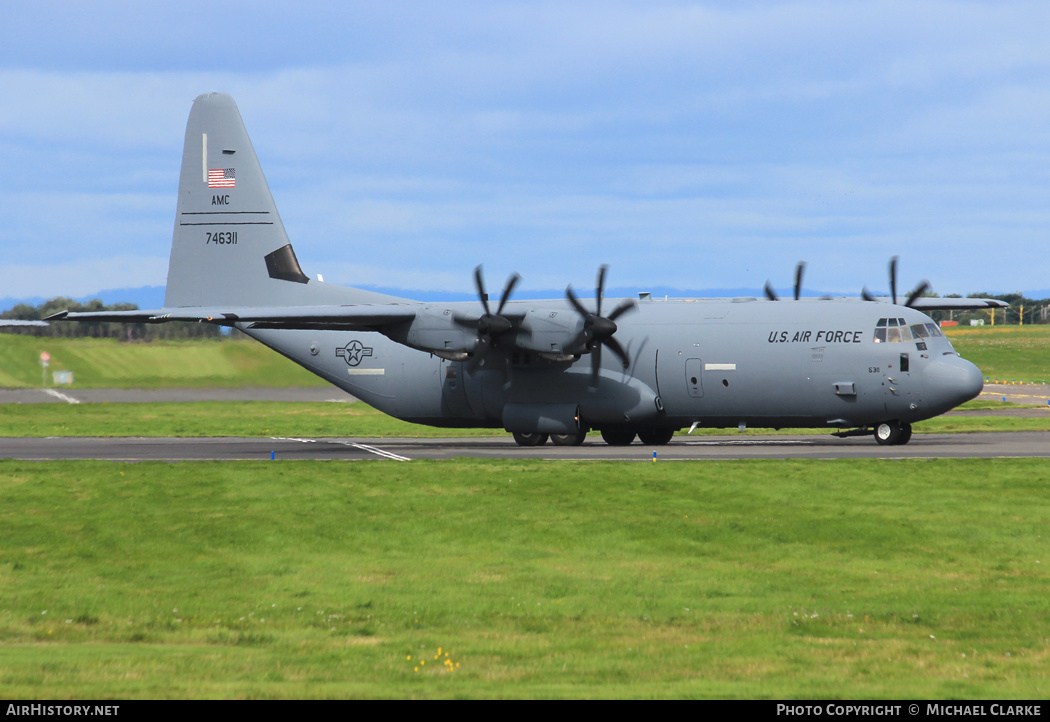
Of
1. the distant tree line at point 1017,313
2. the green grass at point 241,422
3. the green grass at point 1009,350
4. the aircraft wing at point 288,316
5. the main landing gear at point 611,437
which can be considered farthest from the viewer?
the distant tree line at point 1017,313

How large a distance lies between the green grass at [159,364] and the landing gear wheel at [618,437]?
2316 cm

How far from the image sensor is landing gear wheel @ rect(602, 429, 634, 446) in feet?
125

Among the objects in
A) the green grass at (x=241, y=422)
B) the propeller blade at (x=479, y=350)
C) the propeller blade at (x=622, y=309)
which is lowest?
the green grass at (x=241, y=422)

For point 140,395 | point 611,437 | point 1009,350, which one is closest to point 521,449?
point 611,437

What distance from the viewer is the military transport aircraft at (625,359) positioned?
33.6m

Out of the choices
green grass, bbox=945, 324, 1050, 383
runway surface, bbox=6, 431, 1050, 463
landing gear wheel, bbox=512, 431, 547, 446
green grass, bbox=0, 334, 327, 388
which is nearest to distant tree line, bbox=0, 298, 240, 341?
green grass, bbox=0, 334, 327, 388

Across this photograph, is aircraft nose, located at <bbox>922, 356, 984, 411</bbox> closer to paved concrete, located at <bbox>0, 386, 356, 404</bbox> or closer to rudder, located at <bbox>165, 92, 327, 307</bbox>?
rudder, located at <bbox>165, 92, 327, 307</bbox>

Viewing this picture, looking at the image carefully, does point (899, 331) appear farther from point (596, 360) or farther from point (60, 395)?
point (60, 395)

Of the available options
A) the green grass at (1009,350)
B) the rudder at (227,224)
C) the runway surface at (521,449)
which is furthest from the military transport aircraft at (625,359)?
the green grass at (1009,350)

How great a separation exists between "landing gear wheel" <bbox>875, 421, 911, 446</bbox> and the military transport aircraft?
0.15ft

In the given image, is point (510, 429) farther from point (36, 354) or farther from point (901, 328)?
point (36, 354)

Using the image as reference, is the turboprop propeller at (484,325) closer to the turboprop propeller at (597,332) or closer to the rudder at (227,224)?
the turboprop propeller at (597,332)

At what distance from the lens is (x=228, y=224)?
42531 mm

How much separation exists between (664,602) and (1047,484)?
42.6ft
